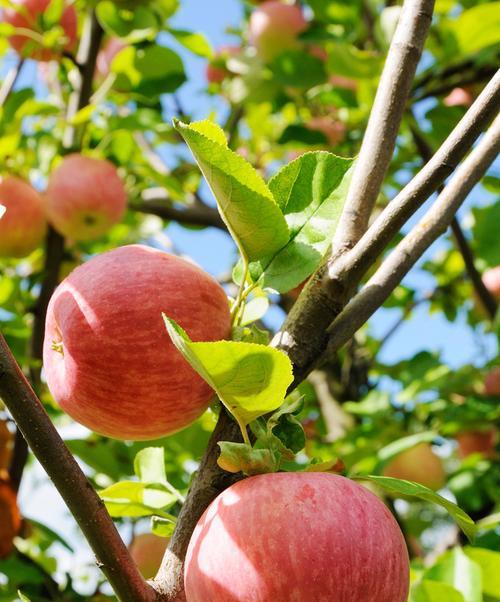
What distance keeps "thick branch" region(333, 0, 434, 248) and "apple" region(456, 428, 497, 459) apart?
4.93 feet

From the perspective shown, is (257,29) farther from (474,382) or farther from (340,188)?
(340,188)

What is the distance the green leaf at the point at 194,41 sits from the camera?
6.46 ft

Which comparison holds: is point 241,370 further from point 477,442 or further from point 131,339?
point 477,442

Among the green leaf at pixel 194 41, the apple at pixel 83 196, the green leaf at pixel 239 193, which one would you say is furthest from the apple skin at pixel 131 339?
the green leaf at pixel 194 41

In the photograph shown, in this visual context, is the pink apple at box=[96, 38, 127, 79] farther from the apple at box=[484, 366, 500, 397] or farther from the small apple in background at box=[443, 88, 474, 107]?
the apple at box=[484, 366, 500, 397]

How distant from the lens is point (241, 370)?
0.59 meters

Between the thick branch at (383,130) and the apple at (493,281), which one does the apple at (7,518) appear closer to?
the thick branch at (383,130)

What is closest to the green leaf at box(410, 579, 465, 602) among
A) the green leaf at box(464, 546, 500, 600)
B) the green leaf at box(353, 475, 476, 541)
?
the green leaf at box(464, 546, 500, 600)

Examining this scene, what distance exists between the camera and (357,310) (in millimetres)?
710

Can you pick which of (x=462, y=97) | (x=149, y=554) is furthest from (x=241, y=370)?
(x=462, y=97)

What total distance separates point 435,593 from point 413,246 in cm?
43

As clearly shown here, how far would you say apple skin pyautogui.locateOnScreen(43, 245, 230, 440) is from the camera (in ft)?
2.27

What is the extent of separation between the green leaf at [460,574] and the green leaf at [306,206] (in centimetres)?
49

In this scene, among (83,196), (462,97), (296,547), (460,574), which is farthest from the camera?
(462,97)
